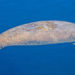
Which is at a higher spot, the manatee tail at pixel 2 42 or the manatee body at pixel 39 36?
the manatee body at pixel 39 36

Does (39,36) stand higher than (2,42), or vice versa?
(39,36)

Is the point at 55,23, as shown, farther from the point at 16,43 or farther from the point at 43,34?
the point at 16,43

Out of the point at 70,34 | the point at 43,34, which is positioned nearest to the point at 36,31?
the point at 43,34

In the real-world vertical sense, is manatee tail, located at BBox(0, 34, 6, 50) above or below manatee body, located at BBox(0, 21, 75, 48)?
below

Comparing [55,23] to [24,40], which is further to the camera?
[55,23]

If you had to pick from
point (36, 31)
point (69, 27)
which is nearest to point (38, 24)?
point (36, 31)

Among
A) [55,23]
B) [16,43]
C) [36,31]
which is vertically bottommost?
[16,43]

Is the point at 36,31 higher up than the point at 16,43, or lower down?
higher up

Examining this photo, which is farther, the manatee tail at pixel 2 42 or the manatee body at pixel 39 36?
the manatee body at pixel 39 36

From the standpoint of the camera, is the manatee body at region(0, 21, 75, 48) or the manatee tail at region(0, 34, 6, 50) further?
the manatee body at region(0, 21, 75, 48)

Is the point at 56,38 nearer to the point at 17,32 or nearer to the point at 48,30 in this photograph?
the point at 48,30
